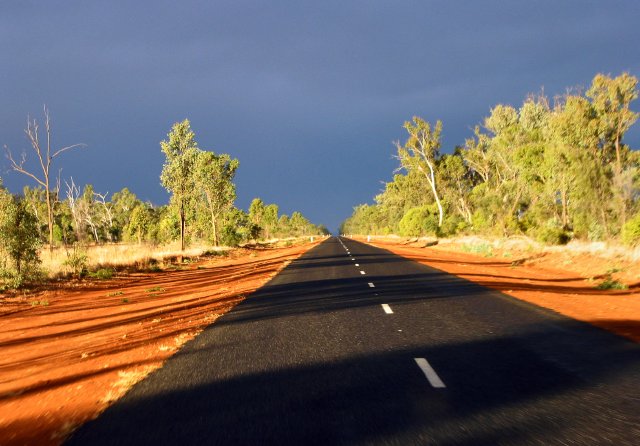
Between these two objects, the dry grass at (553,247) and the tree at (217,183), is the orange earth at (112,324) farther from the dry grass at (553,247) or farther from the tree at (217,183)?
the tree at (217,183)

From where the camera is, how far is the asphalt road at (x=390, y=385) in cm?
443

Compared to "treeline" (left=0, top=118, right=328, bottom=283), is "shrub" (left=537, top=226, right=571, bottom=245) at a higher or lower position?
lower

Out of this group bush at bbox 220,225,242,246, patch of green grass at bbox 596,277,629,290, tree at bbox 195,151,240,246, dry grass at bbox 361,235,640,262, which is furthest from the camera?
bush at bbox 220,225,242,246

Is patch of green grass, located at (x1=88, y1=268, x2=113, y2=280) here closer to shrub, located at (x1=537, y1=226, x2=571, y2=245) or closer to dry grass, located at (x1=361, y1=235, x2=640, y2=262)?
dry grass, located at (x1=361, y1=235, x2=640, y2=262)

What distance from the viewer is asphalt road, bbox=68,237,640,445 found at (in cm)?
443

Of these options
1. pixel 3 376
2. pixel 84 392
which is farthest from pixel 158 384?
pixel 3 376

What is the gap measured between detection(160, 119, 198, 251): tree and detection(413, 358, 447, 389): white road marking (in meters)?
31.8

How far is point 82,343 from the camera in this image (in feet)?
32.9

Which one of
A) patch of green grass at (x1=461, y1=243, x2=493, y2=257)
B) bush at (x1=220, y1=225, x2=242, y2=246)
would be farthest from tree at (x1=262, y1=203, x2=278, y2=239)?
patch of green grass at (x1=461, y1=243, x2=493, y2=257)

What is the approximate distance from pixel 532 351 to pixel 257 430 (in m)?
4.68

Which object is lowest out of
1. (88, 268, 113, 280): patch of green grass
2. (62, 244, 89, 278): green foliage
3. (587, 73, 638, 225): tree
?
(88, 268, 113, 280): patch of green grass

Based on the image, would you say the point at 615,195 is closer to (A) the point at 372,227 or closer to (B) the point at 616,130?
(B) the point at 616,130

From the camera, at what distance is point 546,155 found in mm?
30984

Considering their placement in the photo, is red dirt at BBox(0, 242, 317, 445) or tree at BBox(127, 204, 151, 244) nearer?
Answer: red dirt at BBox(0, 242, 317, 445)
